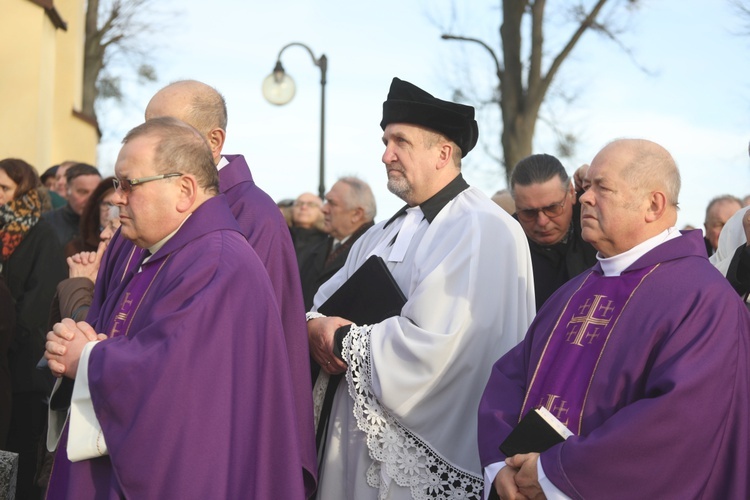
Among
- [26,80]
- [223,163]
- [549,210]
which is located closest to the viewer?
[223,163]

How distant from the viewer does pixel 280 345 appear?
12.7 feet

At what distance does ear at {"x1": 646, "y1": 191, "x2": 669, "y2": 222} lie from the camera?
12.7ft

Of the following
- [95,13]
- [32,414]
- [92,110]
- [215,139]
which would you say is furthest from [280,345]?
[95,13]

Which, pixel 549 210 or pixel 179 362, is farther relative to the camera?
pixel 549 210

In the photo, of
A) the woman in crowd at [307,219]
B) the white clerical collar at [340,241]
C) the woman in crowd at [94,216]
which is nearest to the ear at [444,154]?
the woman in crowd at [94,216]

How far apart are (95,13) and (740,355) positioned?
101 feet

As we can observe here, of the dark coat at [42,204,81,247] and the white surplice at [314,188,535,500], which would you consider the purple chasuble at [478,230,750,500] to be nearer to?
the white surplice at [314,188,535,500]

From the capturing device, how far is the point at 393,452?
4.62 m

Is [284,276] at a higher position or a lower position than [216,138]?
lower

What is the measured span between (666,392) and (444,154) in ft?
6.44

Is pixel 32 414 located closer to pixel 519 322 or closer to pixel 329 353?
pixel 329 353

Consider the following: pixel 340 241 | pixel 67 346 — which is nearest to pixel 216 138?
pixel 67 346

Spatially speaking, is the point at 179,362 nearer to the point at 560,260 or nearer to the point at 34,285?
the point at 560,260

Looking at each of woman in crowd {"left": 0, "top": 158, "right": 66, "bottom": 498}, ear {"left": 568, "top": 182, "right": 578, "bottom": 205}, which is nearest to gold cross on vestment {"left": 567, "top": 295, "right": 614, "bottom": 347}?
ear {"left": 568, "top": 182, "right": 578, "bottom": 205}
